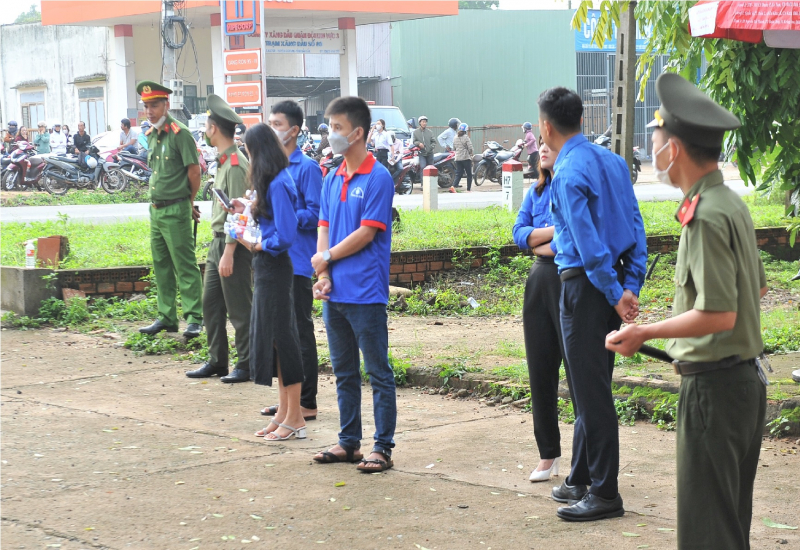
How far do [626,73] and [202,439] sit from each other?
4505 mm

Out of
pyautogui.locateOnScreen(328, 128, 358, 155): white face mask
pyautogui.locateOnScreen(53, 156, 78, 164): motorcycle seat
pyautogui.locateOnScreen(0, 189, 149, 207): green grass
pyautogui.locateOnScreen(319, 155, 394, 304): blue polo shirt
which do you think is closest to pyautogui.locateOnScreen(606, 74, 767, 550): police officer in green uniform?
pyautogui.locateOnScreen(319, 155, 394, 304): blue polo shirt

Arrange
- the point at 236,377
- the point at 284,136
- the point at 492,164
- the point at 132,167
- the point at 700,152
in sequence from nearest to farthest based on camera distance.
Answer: the point at 700,152 < the point at 284,136 < the point at 236,377 < the point at 132,167 < the point at 492,164

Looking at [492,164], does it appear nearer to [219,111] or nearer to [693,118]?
[219,111]

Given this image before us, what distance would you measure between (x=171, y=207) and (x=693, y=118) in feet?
19.9

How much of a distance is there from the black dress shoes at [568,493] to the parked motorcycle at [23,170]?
21.3 m

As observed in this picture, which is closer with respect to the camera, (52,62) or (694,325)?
(694,325)

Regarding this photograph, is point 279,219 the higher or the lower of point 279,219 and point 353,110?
the lower

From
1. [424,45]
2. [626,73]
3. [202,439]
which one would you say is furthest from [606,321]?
[424,45]

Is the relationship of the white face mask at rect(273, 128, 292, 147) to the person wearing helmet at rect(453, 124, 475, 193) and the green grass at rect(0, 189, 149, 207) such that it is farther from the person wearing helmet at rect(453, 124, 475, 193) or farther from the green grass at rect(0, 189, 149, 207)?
the person wearing helmet at rect(453, 124, 475, 193)

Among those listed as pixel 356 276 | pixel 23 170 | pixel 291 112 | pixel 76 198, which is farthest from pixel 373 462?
A: pixel 23 170

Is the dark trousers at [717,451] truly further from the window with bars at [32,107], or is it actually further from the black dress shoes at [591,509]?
the window with bars at [32,107]

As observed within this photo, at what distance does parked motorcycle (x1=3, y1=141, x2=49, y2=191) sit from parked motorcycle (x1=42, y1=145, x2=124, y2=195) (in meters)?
0.62

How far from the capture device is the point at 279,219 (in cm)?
571


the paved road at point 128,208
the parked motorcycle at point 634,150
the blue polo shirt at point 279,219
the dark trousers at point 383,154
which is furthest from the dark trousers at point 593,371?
the dark trousers at point 383,154
